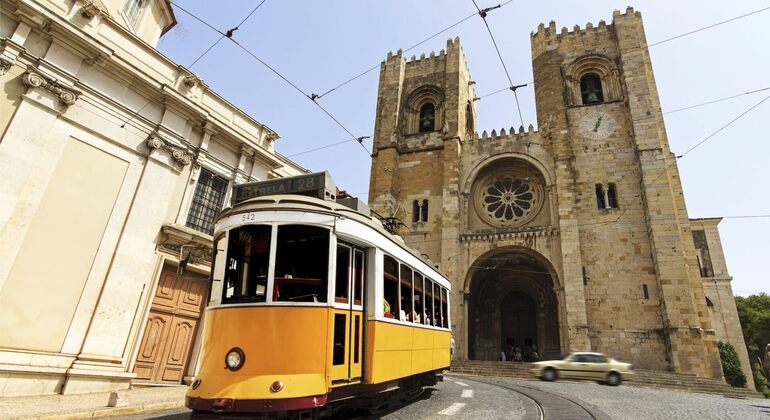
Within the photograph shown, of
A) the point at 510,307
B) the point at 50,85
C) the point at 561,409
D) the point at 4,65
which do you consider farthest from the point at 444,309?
the point at 510,307

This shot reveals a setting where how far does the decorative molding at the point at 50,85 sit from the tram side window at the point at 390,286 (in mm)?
7284

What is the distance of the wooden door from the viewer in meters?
8.60

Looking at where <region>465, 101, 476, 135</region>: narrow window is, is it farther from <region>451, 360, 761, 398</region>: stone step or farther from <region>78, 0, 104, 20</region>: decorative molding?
<region>78, 0, 104, 20</region>: decorative molding

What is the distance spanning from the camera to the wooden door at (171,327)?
860 cm

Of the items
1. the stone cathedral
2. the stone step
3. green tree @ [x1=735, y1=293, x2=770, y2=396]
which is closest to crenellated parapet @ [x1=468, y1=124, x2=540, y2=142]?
the stone cathedral

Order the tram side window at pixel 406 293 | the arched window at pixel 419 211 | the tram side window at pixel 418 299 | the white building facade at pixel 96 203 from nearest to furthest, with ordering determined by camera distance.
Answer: the tram side window at pixel 406 293 < the tram side window at pixel 418 299 < the white building facade at pixel 96 203 < the arched window at pixel 419 211

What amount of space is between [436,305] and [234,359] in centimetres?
466

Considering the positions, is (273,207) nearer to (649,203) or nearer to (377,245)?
(377,245)

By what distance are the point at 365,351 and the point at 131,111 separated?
791cm

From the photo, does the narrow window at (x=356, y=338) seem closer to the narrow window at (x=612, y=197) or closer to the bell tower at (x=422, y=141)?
the bell tower at (x=422, y=141)

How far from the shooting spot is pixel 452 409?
656 centimetres

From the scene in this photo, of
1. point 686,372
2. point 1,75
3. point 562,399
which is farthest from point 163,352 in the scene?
point 686,372

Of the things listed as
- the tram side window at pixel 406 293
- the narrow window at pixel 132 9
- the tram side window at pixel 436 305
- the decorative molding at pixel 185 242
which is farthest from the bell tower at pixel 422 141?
the tram side window at pixel 406 293

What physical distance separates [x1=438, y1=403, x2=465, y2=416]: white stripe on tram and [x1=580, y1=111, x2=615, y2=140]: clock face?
63.9 ft
